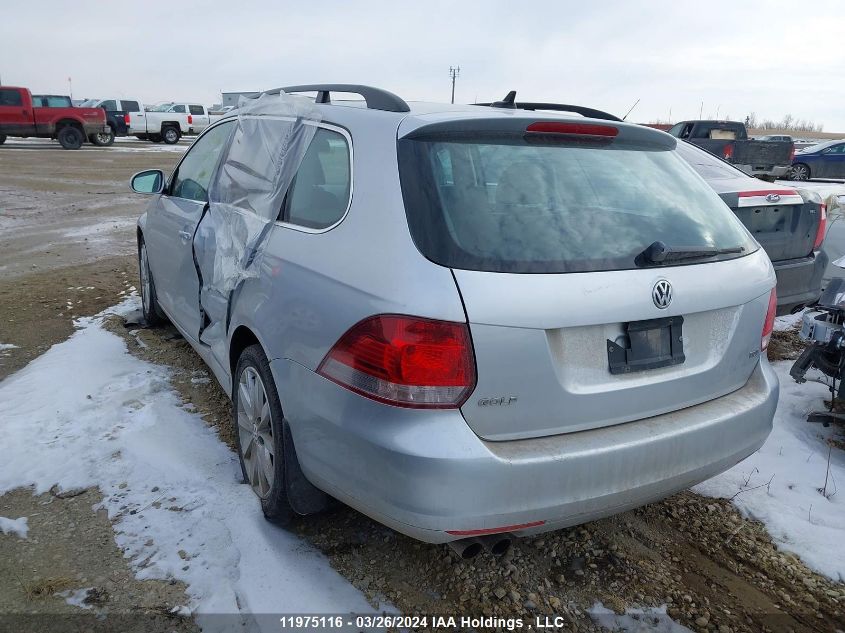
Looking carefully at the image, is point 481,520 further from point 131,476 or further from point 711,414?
point 131,476

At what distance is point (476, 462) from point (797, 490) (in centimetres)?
217

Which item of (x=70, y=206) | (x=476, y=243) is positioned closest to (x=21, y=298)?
(x=476, y=243)

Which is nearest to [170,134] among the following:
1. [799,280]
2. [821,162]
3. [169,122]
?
[169,122]

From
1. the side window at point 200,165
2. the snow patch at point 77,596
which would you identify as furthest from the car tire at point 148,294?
the snow patch at point 77,596

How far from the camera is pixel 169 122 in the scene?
1351 inches

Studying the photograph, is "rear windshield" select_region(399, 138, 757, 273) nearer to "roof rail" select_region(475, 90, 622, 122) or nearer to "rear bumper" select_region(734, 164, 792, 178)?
"roof rail" select_region(475, 90, 622, 122)

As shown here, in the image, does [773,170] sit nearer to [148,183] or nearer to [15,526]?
[148,183]

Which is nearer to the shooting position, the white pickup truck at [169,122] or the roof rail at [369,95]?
the roof rail at [369,95]

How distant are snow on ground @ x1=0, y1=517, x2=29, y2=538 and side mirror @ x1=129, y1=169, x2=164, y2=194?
103 inches

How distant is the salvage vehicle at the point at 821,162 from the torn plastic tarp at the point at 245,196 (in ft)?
73.3

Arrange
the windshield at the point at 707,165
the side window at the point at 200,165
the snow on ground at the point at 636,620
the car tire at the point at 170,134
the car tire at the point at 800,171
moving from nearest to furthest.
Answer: the snow on ground at the point at 636,620 → the side window at the point at 200,165 → the windshield at the point at 707,165 → the car tire at the point at 800,171 → the car tire at the point at 170,134

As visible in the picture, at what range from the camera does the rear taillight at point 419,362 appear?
1.95 metres

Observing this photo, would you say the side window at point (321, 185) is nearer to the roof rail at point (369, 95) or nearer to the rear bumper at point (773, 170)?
the roof rail at point (369, 95)

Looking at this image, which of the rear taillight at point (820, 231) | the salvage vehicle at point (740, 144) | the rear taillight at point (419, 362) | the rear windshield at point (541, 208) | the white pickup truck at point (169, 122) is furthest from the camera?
the white pickup truck at point (169, 122)
